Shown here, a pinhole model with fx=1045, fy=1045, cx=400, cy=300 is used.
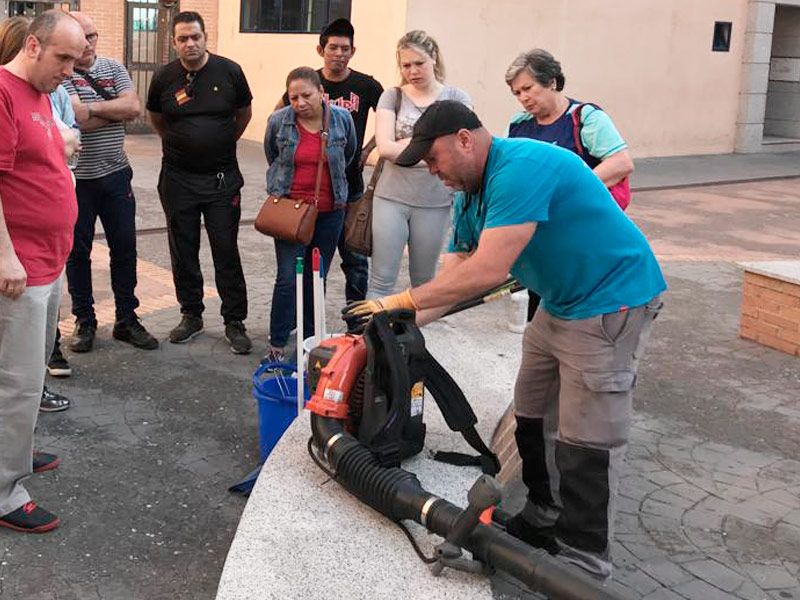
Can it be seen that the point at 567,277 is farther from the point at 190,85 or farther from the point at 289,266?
the point at 190,85

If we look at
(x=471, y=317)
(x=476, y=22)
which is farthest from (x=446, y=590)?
(x=476, y=22)

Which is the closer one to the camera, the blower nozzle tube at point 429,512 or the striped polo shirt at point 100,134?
the blower nozzle tube at point 429,512

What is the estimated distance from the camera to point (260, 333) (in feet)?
21.8

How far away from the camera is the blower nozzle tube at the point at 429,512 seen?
2812 mm

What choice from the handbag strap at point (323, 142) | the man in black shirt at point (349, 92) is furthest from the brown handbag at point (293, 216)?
the man in black shirt at point (349, 92)

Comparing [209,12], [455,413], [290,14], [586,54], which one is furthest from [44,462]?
[209,12]

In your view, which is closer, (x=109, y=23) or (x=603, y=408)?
(x=603, y=408)

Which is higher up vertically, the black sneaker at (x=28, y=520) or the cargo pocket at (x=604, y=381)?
the cargo pocket at (x=604, y=381)

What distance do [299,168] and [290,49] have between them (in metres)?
11.0

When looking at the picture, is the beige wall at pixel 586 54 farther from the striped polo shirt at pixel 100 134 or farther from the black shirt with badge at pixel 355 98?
the striped polo shirt at pixel 100 134

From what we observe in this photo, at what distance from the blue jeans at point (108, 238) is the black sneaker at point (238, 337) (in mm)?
578

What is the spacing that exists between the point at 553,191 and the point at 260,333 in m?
3.74

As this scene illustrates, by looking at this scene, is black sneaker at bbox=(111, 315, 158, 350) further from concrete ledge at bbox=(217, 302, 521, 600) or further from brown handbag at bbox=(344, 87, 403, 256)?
concrete ledge at bbox=(217, 302, 521, 600)

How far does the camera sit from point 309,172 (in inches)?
225
